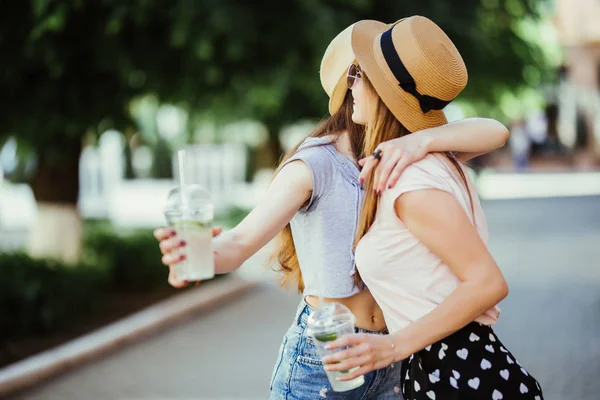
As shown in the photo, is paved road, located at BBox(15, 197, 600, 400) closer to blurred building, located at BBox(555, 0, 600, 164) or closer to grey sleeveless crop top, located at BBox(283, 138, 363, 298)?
grey sleeveless crop top, located at BBox(283, 138, 363, 298)

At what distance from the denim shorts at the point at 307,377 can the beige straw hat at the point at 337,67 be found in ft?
1.96

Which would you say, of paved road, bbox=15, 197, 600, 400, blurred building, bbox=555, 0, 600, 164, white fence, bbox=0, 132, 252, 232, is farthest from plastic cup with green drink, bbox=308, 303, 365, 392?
blurred building, bbox=555, 0, 600, 164

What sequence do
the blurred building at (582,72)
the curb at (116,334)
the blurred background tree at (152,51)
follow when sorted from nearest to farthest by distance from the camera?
the curb at (116,334) < the blurred background tree at (152,51) < the blurred building at (582,72)

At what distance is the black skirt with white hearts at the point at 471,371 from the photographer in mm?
2047

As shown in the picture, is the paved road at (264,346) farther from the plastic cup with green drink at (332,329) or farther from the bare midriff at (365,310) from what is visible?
the plastic cup with green drink at (332,329)

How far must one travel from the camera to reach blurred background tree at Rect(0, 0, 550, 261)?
6.71 metres

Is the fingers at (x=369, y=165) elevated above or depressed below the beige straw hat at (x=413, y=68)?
below

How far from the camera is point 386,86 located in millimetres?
2145

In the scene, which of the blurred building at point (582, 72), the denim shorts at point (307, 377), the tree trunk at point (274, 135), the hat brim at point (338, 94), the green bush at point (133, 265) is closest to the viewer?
the denim shorts at point (307, 377)

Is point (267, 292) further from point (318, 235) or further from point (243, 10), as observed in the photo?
point (318, 235)

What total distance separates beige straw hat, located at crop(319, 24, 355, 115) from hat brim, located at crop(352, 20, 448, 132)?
0.14 metres

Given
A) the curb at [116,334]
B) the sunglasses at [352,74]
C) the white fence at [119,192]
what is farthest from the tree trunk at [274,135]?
the sunglasses at [352,74]

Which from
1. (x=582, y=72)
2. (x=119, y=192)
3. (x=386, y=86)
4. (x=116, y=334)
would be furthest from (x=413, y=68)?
(x=582, y=72)

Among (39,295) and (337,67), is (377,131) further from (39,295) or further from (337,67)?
(39,295)
